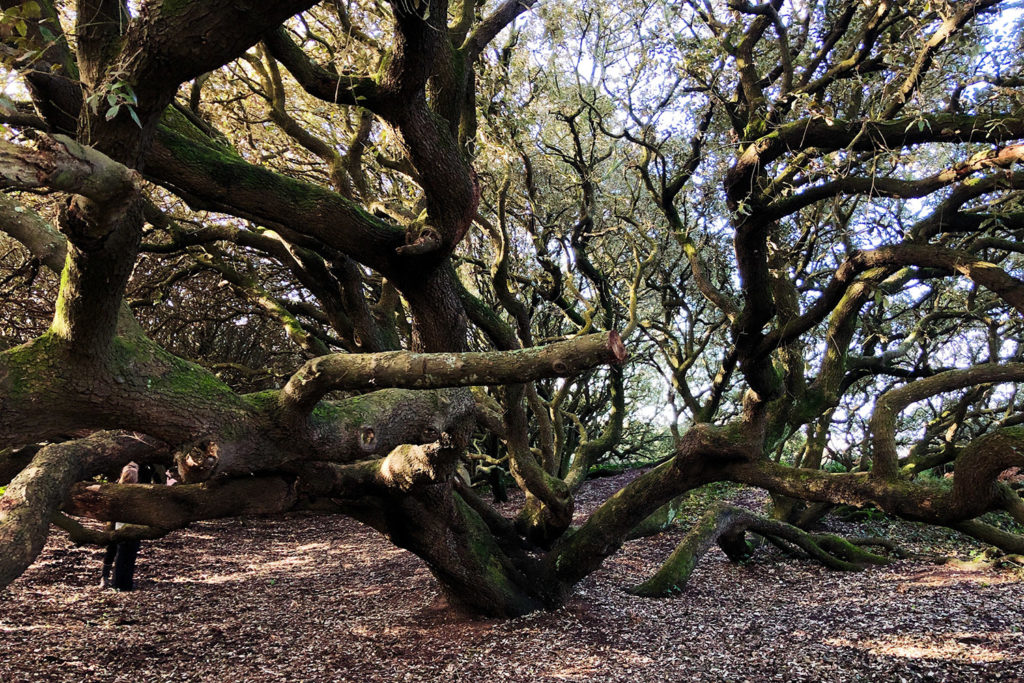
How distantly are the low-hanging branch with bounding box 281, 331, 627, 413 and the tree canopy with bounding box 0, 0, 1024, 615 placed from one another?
16 millimetres

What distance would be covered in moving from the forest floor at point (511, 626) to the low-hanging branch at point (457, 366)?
10.6ft

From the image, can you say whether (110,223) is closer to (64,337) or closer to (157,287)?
(64,337)

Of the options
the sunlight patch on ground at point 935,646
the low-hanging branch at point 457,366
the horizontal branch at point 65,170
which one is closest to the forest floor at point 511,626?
the sunlight patch on ground at point 935,646

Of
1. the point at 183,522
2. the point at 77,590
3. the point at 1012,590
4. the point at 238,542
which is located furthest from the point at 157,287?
the point at 1012,590

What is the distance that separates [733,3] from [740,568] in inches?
287

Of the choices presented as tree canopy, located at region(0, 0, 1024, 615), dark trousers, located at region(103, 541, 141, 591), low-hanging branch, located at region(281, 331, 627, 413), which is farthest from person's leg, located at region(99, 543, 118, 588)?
low-hanging branch, located at region(281, 331, 627, 413)

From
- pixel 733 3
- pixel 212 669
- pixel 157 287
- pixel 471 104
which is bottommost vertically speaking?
pixel 212 669

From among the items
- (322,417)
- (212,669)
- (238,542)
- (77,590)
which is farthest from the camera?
(238,542)

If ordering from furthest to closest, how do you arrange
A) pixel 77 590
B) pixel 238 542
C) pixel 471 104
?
pixel 238 542
pixel 77 590
pixel 471 104

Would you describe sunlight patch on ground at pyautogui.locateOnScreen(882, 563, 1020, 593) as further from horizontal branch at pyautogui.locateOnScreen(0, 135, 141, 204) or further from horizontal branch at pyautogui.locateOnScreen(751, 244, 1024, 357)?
horizontal branch at pyautogui.locateOnScreen(0, 135, 141, 204)

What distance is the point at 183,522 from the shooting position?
482cm

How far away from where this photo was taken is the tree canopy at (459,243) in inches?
116

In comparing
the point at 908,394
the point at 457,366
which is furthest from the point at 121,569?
the point at 908,394

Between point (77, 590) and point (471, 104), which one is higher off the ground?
point (471, 104)
